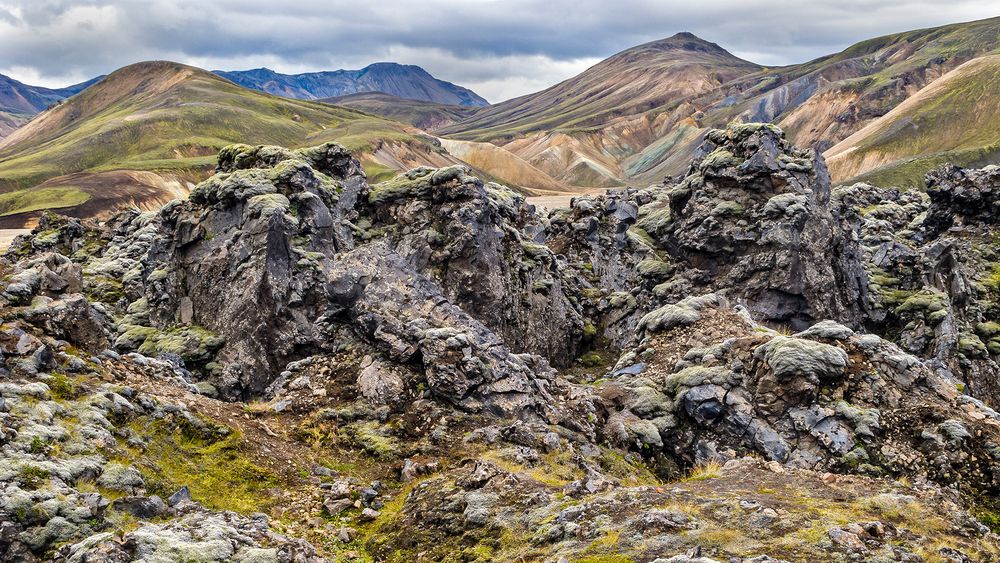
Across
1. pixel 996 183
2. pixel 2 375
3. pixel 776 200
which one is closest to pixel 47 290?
pixel 2 375

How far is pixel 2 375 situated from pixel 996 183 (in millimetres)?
77700

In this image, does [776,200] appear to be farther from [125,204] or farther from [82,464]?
[125,204]

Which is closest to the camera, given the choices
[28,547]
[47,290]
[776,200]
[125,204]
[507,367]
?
[28,547]

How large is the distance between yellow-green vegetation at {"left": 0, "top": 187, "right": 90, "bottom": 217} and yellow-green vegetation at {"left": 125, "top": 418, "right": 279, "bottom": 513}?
175m

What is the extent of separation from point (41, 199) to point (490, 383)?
191 m

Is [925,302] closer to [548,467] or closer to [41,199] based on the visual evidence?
[548,467]

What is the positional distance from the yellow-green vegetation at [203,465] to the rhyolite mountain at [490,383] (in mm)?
75

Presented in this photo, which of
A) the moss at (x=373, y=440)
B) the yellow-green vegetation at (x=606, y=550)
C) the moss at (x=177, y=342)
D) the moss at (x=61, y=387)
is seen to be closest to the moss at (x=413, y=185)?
the moss at (x=177, y=342)

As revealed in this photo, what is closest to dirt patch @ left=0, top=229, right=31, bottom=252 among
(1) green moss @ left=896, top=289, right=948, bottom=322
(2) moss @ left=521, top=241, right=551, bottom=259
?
(2) moss @ left=521, top=241, right=551, bottom=259

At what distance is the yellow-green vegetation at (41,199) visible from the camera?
541ft

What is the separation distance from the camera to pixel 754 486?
1661 cm

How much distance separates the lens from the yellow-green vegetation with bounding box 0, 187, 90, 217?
165 meters

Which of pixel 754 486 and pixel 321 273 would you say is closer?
pixel 754 486

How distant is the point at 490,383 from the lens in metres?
23.8
